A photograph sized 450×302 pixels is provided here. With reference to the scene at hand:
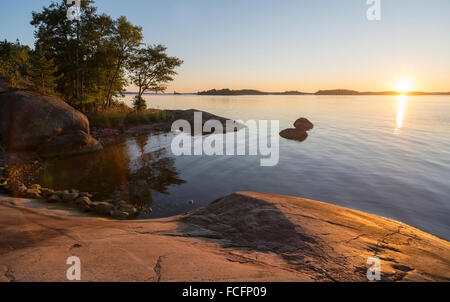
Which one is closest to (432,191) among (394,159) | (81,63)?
(394,159)

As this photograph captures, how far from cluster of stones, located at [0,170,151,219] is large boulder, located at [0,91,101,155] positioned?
638 cm

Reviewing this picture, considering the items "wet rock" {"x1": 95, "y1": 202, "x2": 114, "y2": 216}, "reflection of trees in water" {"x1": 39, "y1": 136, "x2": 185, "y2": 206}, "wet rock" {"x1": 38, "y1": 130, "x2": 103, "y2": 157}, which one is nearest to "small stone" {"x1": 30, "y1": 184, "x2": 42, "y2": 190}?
"reflection of trees in water" {"x1": 39, "y1": 136, "x2": 185, "y2": 206}

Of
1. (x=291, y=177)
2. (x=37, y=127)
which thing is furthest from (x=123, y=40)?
(x=291, y=177)

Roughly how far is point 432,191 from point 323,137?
1403 cm

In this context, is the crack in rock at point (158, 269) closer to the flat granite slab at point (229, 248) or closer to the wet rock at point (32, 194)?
the flat granite slab at point (229, 248)

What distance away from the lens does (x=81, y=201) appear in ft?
25.4

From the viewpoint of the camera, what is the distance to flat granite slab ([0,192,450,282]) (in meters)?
2.89

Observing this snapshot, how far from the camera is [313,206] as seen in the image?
6.82 metres

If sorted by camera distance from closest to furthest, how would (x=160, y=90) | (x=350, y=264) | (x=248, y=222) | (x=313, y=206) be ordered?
(x=350, y=264), (x=248, y=222), (x=313, y=206), (x=160, y=90)

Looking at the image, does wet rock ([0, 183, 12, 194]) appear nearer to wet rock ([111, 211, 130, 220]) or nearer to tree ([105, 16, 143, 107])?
wet rock ([111, 211, 130, 220])

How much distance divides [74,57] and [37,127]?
12.7 meters

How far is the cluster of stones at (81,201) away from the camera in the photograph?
7.42m

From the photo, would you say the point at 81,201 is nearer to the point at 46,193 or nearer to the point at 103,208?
the point at 103,208

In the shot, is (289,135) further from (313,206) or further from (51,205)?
(51,205)
